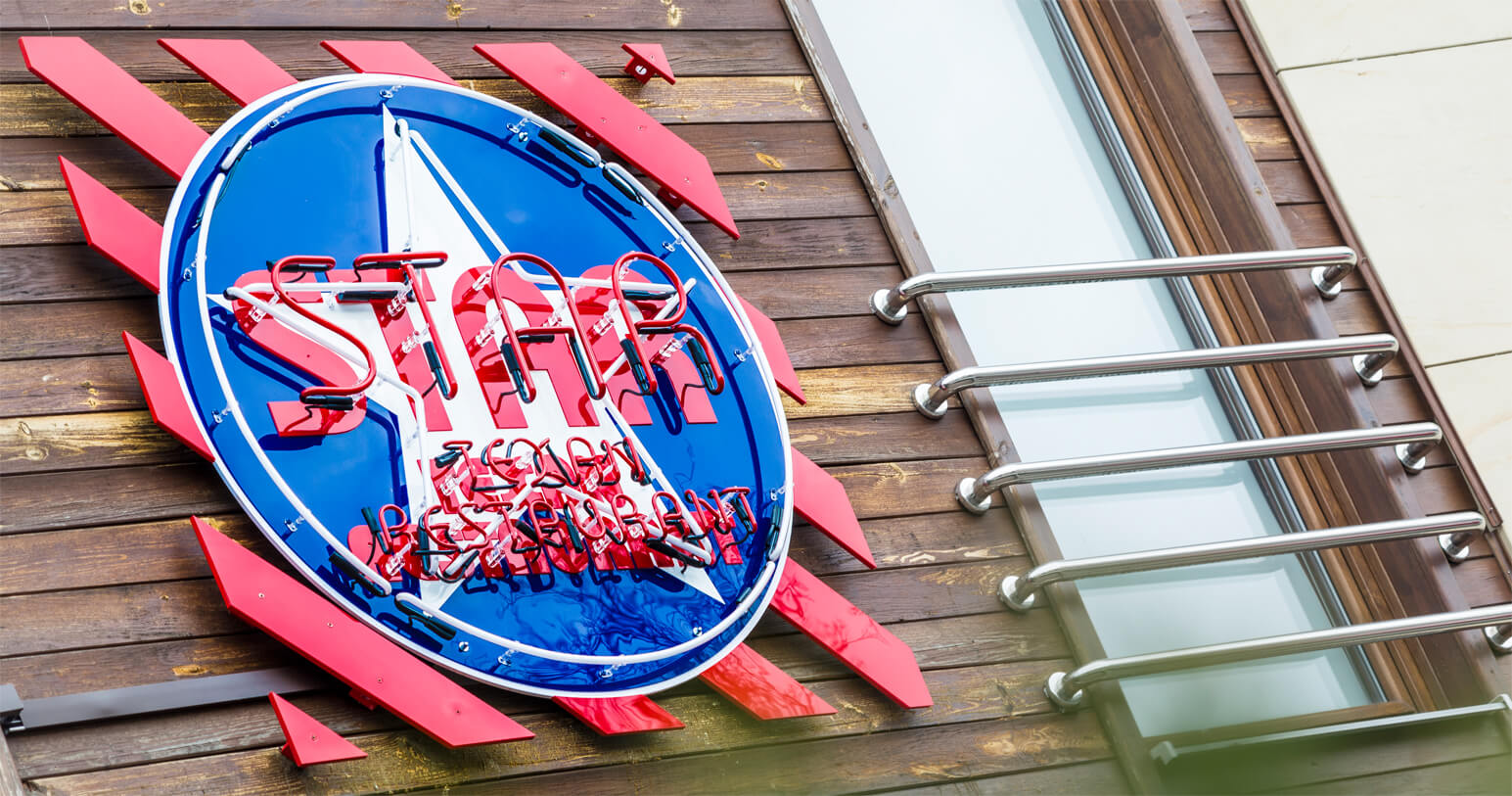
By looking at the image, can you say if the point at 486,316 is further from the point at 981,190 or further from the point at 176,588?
the point at 981,190

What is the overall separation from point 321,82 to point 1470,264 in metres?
2.56

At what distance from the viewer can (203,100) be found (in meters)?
1.98

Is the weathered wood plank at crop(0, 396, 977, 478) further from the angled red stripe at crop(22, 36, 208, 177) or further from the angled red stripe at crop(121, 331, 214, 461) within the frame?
the angled red stripe at crop(22, 36, 208, 177)

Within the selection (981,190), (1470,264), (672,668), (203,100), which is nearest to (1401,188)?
(1470,264)

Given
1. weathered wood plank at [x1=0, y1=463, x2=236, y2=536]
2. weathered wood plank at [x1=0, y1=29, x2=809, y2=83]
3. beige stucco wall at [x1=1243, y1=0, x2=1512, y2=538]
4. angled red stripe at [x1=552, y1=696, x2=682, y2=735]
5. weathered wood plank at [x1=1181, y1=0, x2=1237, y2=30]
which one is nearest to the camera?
weathered wood plank at [x1=0, y1=463, x2=236, y2=536]

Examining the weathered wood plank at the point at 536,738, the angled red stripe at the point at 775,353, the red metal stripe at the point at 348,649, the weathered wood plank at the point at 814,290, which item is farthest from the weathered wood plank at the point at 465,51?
the weathered wood plank at the point at 536,738

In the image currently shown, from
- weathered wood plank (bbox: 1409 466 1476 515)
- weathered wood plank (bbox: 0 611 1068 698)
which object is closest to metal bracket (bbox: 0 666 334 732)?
weathered wood plank (bbox: 0 611 1068 698)

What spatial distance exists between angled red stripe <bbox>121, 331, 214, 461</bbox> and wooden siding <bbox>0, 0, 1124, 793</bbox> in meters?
0.09

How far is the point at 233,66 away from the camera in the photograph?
6.34 feet

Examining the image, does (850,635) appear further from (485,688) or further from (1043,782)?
(485,688)

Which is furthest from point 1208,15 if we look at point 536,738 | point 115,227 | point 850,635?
point 115,227

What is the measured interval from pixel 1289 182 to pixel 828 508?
1.55 meters

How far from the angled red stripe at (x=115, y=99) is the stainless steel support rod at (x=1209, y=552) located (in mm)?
1541

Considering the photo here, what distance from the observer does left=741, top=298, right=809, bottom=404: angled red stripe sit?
214 centimetres
